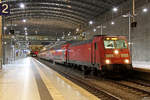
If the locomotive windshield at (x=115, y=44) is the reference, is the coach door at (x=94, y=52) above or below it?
below

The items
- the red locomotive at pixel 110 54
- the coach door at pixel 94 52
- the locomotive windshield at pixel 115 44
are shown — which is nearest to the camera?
the red locomotive at pixel 110 54

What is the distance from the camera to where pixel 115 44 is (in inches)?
593

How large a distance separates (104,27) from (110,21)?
239 cm

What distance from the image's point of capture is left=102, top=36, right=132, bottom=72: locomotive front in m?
14.2

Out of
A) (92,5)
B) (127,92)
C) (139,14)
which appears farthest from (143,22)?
(127,92)

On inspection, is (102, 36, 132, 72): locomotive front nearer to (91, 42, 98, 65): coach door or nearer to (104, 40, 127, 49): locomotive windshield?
(104, 40, 127, 49): locomotive windshield

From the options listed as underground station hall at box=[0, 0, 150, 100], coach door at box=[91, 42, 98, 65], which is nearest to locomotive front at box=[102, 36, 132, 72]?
underground station hall at box=[0, 0, 150, 100]

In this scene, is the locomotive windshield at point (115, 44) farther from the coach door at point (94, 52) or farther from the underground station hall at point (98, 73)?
the coach door at point (94, 52)

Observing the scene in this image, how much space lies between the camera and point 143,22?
32125 mm

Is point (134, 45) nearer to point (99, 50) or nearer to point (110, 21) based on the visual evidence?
point (110, 21)

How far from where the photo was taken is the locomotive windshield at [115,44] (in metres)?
14.8

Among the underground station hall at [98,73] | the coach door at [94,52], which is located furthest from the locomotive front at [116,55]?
the coach door at [94,52]

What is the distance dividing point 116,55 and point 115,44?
883mm

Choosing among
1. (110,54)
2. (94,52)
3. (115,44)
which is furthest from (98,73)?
(115,44)
